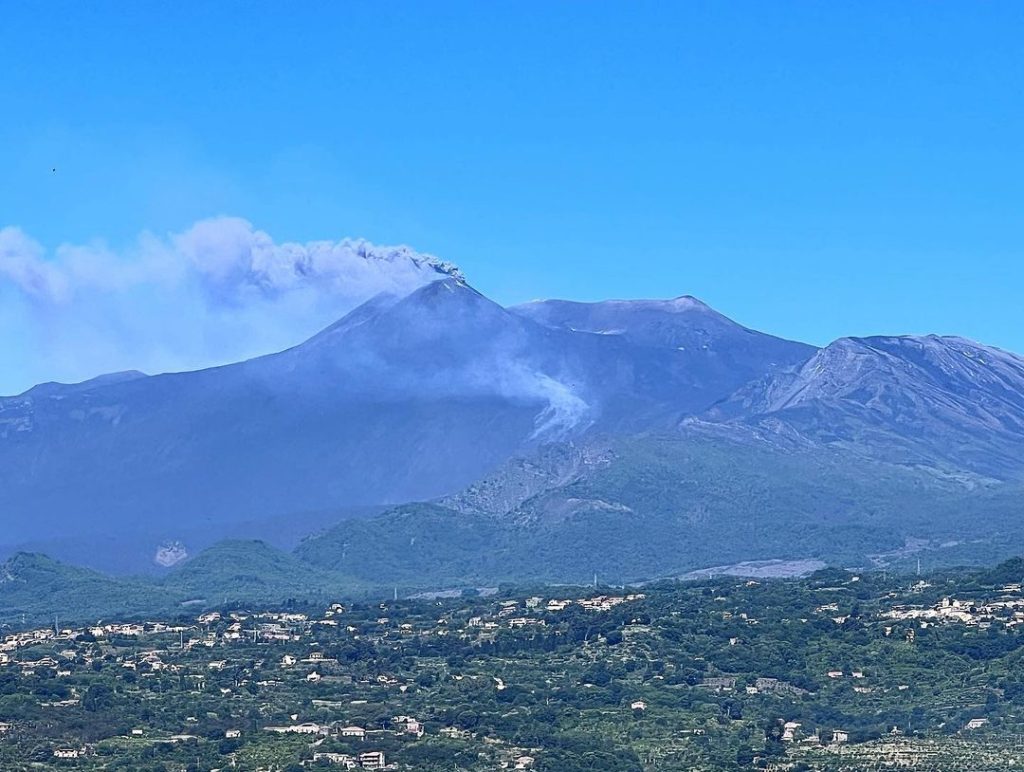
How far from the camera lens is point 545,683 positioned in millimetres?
94688

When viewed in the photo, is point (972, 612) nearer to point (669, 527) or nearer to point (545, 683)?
point (545, 683)

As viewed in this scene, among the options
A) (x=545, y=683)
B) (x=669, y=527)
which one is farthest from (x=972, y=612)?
(x=669, y=527)

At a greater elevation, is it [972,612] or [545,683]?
[972,612]

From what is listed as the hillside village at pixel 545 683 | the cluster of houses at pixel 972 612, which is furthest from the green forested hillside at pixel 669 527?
the cluster of houses at pixel 972 612

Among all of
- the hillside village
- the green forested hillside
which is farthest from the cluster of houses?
the green forested hillside

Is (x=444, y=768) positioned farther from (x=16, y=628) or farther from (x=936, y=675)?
(x=16, y=628)

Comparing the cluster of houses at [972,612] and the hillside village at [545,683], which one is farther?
the cluster of houses at [972,612]

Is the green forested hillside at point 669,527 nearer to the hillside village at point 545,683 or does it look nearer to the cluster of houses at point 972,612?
the hillside village at point 545,683

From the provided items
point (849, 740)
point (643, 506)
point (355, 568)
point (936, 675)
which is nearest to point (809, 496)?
point (643, 506)

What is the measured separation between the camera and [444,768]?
76.6 meters

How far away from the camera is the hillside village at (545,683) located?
79812mm

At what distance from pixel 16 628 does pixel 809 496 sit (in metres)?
77.0

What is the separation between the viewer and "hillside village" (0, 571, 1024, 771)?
262 feet

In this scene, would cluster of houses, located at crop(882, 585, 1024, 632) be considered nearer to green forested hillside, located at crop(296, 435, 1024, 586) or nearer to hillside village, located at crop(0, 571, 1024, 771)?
hillside village, located at crop(0, 571, 1024, 771)
